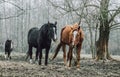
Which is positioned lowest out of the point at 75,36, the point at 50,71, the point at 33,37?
the point at 50,71

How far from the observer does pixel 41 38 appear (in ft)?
54.7

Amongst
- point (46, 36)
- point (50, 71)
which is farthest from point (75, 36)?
point (50, 71)

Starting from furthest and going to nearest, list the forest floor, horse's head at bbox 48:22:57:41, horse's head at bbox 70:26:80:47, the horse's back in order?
the horse's back
horse's head at bbox 70:26:80:47
horse's head at bbox 48:22:57:41
the forest floor

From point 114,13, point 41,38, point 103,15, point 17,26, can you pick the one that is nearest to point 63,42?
point 41,38

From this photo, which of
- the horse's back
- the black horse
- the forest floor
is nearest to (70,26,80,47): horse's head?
the black horse

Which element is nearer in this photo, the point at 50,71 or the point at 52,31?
the point at 50,71

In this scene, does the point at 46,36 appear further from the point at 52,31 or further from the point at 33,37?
the point at 33,37

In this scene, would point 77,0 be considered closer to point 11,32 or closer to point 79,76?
point 79,76

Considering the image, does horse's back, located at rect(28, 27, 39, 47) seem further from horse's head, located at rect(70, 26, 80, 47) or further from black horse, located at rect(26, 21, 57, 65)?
horse's head, located at rect(70, 26, 80, 47)

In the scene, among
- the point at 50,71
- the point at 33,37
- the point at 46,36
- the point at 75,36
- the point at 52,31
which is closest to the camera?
the point at 50,71

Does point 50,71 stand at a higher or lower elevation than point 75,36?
lower

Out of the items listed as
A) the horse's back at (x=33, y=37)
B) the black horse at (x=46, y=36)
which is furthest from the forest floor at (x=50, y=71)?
the horse's back at (x=33, y=37)

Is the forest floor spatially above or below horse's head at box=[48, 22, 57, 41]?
below

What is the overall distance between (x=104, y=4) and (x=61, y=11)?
423 centimetres
